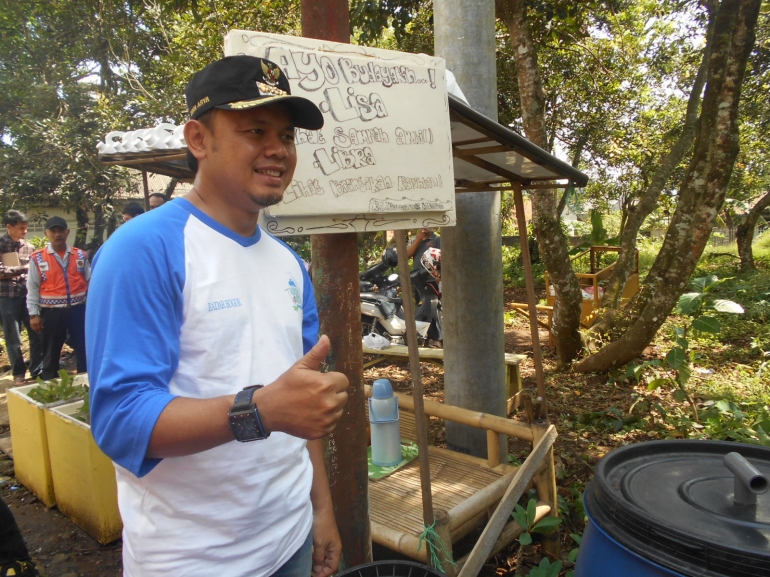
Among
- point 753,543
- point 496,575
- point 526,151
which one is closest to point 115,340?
point 753,543

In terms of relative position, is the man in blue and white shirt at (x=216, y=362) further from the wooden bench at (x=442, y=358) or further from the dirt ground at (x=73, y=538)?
the wooden bench at (x=442, y=358)

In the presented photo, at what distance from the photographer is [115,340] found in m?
0.99

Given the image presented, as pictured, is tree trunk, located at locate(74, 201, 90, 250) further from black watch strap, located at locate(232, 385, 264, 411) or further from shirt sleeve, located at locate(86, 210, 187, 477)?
black watch strap, located at locate(232, 385, 264, 411)

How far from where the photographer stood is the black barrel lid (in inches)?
55.0

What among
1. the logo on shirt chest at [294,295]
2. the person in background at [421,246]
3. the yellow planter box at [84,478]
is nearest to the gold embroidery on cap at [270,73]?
the logo on shirt chest at [294,295]

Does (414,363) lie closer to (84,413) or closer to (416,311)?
(84,413)

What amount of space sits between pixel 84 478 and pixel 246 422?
2877mm

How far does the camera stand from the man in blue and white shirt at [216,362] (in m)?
0.97

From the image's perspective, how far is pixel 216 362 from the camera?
1.13 m

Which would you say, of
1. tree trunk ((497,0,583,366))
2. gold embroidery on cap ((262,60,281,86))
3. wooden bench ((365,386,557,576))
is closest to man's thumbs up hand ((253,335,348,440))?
gold embroidery on cap ((262,60,281,86))

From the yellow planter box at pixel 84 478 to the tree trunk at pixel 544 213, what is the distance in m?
4.21

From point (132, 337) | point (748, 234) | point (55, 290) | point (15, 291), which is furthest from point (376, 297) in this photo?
point (748, 234)

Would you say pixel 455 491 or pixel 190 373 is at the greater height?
pixel 190 373

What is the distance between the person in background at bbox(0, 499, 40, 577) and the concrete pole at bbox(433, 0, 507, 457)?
2.25 metres
